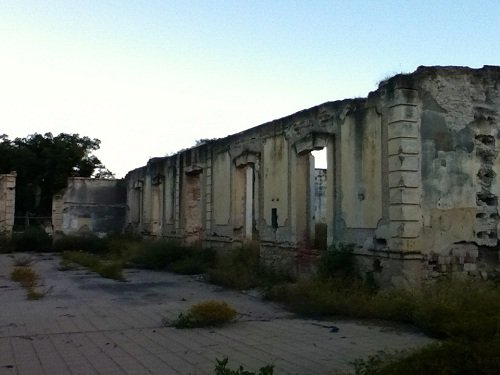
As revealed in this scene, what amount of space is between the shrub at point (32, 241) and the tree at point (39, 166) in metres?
13.1

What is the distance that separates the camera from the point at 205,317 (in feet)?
24.4

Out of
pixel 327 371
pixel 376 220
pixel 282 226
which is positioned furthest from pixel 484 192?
pixel 327 371

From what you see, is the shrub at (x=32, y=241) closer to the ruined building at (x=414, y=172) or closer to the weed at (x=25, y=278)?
the weed at (x=25, y=278)

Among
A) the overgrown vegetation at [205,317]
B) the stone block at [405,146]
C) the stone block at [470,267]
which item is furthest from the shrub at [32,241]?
the stone block at [470,267]

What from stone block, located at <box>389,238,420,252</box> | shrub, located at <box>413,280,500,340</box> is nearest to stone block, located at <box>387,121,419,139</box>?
stone block, located at <box>389,238,420,252</box>

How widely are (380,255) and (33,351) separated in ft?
17.9

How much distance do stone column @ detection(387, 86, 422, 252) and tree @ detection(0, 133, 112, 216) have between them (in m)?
31.6

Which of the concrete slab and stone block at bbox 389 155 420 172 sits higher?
stone block at bbox 389 155 420 172

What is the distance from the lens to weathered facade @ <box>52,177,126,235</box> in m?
26.0

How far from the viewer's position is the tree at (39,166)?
122 ft

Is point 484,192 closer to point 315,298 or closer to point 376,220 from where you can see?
point 376,220

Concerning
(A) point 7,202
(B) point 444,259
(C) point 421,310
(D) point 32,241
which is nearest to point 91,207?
(D) point 32,241

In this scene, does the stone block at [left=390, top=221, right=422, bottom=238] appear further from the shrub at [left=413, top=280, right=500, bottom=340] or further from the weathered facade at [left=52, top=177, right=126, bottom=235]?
the weathered facade at [left=52, top=177, right=126, bottom=235]

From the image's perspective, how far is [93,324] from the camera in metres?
7.65
